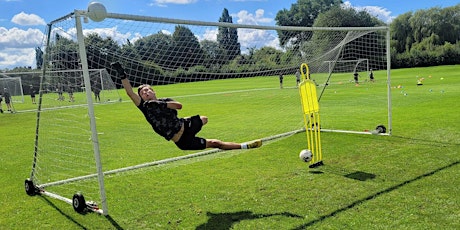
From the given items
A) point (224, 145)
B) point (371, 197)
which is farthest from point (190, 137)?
point (371, 197)

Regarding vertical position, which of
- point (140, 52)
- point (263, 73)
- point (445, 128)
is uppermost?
point (140, 52)

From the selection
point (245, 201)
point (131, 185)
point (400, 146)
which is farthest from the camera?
point (400, 146)

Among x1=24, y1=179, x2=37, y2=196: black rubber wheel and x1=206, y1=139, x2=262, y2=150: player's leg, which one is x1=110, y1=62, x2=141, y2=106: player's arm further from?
x1=24, y1=179, x2=37, y2=196: black rubber wheel

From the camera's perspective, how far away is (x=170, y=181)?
23.2ft

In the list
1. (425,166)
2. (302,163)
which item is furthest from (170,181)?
(425,166)

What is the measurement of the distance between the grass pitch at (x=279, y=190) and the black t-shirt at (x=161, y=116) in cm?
108

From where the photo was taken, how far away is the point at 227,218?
5.25 m

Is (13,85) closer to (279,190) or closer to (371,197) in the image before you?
(279,190)

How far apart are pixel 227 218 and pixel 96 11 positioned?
3.31 meters

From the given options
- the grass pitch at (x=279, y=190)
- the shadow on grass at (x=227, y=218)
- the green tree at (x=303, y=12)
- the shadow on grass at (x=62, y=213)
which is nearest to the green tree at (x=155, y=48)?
the grass pitch at (x=279, y=190)

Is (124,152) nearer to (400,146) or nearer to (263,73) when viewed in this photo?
(263,73)

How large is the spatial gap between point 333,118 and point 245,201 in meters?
8.76

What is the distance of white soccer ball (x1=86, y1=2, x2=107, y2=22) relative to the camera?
5.31 m

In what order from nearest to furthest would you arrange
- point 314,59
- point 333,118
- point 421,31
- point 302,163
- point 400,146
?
point 302,163 < point 400,146 < point 314,59 < point 333,118 < point 421,31
